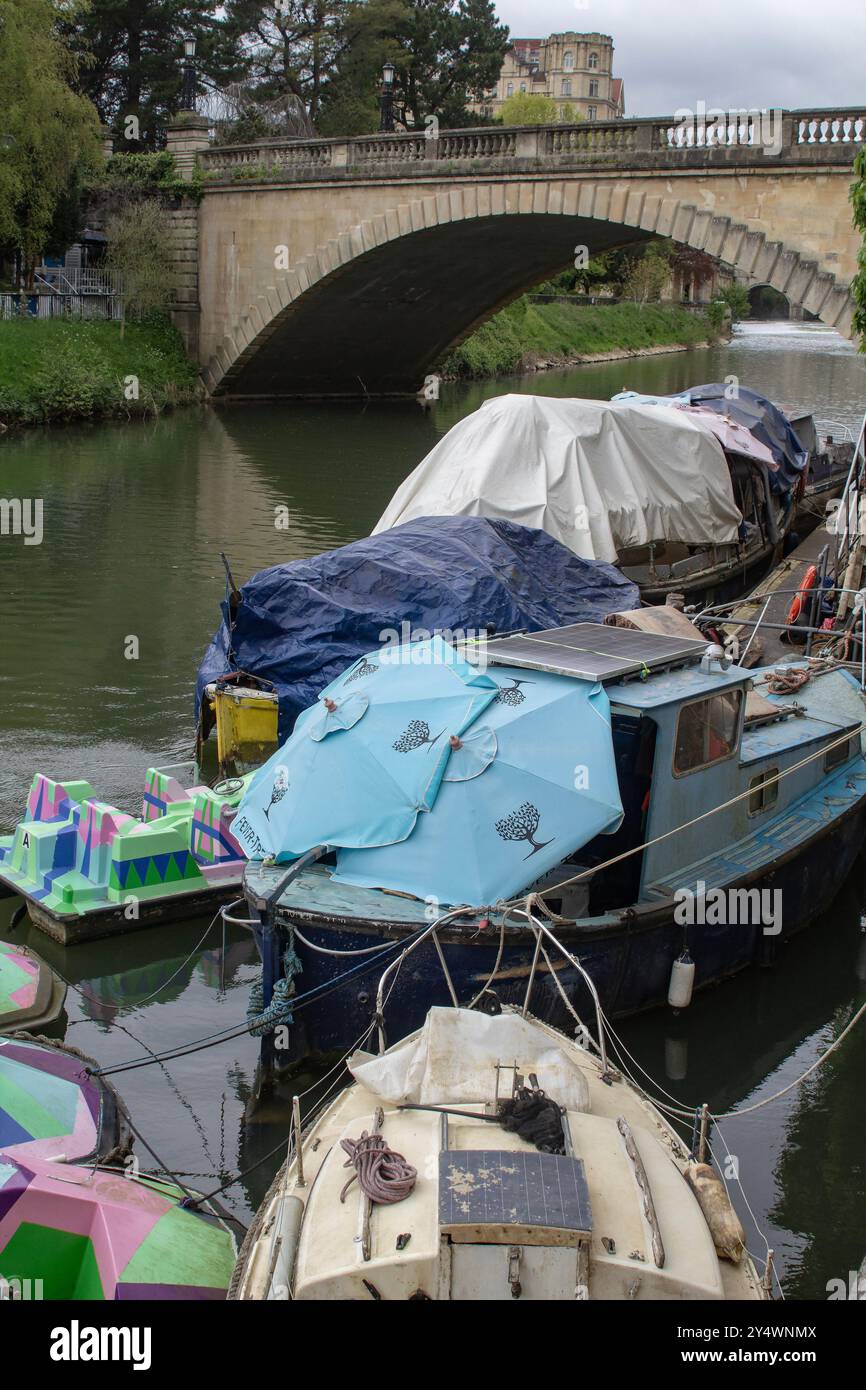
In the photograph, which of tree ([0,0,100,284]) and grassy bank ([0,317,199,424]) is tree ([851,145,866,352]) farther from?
tree ([0,0,100,284])

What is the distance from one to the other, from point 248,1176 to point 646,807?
350 cm

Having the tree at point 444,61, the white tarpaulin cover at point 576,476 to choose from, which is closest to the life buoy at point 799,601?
the white tarpaulin cover at point 576,476

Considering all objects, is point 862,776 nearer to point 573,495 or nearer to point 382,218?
point 573,495

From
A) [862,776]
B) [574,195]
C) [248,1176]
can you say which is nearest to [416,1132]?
[248,1176]

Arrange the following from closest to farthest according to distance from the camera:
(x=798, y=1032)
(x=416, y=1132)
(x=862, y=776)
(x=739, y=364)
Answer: (x=416, y=1132), (x=798, y=1032), (x=862, y=776), (x=739, y=364)

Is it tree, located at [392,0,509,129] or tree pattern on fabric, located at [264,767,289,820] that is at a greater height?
tree, located at [392,0,509,129]

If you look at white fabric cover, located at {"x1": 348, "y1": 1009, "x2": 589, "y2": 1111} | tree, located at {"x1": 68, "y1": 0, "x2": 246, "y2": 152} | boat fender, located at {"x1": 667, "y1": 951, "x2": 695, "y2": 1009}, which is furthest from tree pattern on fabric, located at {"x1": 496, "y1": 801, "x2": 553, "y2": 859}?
tree, located at {"x1": 68, "y1": 0, "x2": 246, "y2": 152}

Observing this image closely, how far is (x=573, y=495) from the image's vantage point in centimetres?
1720

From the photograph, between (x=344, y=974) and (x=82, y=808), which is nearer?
(x=344, y=974)

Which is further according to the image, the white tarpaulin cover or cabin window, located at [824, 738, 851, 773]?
the white tarpaulin cover

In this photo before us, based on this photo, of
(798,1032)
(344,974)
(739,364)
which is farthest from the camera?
(739,364)

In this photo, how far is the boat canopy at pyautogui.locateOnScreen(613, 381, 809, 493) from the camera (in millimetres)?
22562

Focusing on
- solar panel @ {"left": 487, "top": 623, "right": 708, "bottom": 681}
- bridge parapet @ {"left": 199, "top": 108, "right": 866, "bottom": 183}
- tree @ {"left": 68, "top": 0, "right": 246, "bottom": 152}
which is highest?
tree @ {"left": 68, "top": 0, "right": 246, "bottom": 152}

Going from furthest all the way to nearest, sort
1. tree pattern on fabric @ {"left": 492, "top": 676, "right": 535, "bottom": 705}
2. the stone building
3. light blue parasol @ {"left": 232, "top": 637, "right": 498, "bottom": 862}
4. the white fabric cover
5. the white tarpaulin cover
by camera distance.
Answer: the stone building → the white tarpaulin cover → tree pattern on fabric @ {"left": 492, "top": 676, "right": 535, "bottom": 705} → light blue parasol @ {"left": 232, "top": 637, "right": 498, "bottom": 862} → the white fabric cover
